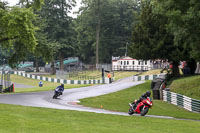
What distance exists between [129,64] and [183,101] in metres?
48.8

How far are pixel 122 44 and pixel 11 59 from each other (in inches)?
2363

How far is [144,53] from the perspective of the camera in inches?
1485

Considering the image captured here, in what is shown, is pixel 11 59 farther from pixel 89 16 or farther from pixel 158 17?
pixel 89 16

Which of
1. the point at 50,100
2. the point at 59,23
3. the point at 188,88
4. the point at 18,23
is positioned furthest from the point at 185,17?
the point at 59,23

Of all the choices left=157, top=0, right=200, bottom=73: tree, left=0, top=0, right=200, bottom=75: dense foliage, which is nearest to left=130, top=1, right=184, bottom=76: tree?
left=0, top=0, right=200, bottom=75: dense foliage

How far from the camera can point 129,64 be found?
74500 mm

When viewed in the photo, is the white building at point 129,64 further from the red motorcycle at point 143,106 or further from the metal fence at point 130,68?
the red motorcycle at point 143,106

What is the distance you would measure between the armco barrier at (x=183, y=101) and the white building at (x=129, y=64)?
4089 cm

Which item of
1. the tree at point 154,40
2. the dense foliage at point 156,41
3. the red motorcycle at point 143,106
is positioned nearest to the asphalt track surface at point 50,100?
the red motorcycle at point 143,106

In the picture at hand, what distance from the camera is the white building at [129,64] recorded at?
71.6 m

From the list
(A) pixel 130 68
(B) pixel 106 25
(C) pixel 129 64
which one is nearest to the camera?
(A) pixel 130 68

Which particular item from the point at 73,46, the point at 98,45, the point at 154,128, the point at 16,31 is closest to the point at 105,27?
the point at 98,45

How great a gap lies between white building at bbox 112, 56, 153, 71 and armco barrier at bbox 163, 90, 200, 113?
134 feet

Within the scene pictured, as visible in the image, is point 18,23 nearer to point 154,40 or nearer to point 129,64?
point 154,40
